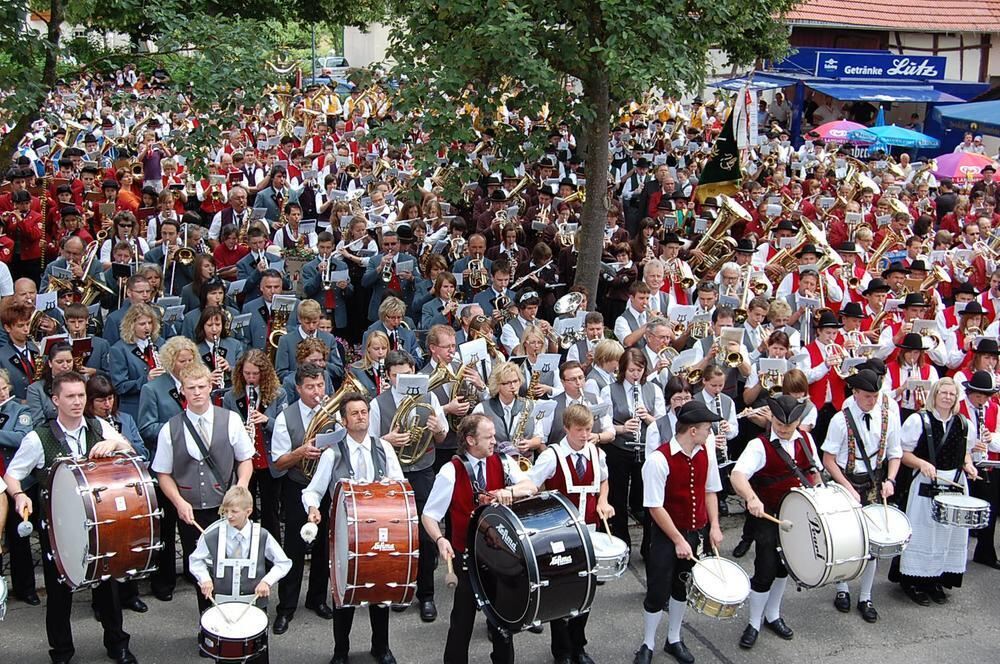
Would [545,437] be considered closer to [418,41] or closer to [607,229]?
[418,41]

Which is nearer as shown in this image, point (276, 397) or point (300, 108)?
point (276, 397)

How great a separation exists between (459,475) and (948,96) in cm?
3311

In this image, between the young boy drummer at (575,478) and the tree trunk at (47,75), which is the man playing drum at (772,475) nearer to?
the young boy drummer at (575,478)

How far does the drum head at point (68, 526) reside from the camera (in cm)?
595

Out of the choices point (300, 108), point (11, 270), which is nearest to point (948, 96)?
point (300, 108)

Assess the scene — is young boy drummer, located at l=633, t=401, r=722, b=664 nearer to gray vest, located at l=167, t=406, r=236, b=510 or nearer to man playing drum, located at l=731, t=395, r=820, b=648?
man playing drum, located at l=731, t=395, r=820, b=648

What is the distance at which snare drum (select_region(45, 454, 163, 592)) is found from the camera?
5949mm

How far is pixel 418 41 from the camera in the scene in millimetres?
9891

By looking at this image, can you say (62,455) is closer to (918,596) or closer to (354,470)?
(354,470)

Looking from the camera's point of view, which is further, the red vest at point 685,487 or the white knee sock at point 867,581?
the white knee sock at point 867,581

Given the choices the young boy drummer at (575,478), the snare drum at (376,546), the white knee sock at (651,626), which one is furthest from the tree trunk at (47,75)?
the white knee sock at (651,626)

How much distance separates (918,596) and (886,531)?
4.32 ft

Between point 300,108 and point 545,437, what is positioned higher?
point 300,108

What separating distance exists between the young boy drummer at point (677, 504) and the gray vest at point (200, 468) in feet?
8.94
